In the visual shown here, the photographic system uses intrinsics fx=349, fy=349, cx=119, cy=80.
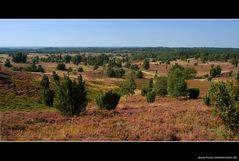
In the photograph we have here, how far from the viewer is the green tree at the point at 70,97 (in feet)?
41.2

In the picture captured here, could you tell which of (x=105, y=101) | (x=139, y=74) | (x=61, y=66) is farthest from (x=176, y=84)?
(x=61, y=66)

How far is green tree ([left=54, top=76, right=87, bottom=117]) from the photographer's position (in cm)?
1257

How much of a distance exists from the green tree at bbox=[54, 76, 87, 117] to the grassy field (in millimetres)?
393

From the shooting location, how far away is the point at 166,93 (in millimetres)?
28438

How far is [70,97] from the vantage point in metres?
12.9

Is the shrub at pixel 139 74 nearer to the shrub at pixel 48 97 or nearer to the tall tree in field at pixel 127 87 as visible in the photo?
the tall tree in field at pixel 127 87

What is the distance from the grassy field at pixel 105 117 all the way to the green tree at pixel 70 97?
393 millimetres

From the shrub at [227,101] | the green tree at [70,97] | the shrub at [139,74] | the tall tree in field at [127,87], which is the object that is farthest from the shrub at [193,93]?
the shrub at [227,101]

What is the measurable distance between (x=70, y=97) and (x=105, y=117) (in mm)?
1549

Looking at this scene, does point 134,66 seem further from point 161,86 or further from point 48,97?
point 48,97

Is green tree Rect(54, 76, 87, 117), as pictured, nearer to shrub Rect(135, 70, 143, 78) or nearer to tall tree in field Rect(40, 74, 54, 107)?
tall tree in field Rect(40, 74, 54, 107)
